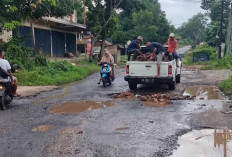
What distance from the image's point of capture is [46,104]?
1034 centimetres

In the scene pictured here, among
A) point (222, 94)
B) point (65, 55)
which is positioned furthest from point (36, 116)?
point (65, 55)

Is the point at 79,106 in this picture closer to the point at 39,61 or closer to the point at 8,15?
the point at 8,15

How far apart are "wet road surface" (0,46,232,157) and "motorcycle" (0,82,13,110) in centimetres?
26

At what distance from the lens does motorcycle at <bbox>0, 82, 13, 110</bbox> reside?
941 centimetres

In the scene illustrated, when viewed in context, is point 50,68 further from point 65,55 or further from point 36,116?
point 65,55

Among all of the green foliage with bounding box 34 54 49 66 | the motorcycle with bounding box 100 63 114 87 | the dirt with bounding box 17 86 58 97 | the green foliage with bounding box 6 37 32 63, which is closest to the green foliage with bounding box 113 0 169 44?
the green foliage with bounding box 34 54 49 66

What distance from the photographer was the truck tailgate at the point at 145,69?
41.9ft

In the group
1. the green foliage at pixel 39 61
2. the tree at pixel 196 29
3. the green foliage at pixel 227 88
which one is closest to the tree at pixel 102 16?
the green foliage at pixel 39 61

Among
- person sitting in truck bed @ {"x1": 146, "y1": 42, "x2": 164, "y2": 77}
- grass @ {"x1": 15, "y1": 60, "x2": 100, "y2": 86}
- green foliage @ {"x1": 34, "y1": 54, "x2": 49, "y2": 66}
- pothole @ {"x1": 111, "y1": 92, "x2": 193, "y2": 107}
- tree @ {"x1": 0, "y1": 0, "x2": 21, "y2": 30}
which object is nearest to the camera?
pothole @ {"x1": 111, "y1": 92, "x2": 193, "y2": 107}

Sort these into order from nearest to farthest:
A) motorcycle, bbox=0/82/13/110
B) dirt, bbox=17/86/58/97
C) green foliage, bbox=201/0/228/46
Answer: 1. motorcycle, bbox=0/82/13/110
2. dirt, bbox=17/86/58/97
3. green foliage, bbox=201/0/228/46

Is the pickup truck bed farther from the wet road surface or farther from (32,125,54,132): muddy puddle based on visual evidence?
(32,125,54,132): muddy puddle

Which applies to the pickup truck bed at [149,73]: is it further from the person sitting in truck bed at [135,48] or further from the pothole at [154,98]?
the pothole at [154,98]

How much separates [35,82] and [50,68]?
10.9 ft

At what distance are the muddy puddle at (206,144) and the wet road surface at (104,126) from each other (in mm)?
35
